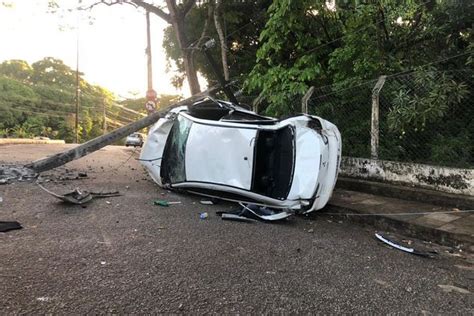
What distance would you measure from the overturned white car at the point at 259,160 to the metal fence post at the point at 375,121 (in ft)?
4.69

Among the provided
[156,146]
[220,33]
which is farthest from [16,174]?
[220,33]

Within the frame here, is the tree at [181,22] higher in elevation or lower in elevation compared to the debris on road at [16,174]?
higher

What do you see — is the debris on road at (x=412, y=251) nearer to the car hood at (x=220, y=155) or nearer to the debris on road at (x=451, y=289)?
the debris on road at (x=451, y=289)

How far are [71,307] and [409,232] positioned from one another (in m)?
4.29

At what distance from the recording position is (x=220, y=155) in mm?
6598

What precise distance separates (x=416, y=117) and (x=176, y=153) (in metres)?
4.42

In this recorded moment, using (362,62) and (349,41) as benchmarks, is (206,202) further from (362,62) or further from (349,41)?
(349,41)

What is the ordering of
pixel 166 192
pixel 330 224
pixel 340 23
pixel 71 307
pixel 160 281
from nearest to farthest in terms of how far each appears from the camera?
1. pixel 71 307
2. pixel 160 281
3. pixel 330 224
4. pixel 166 192
5. pixel 340 23

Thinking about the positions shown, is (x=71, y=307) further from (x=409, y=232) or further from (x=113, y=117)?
(x=113, y=117)

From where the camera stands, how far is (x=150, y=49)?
18.8m

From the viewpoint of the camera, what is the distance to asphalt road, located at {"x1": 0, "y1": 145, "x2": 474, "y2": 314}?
9.80ft

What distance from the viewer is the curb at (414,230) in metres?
4.57

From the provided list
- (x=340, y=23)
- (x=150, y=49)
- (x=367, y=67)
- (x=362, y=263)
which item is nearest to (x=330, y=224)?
(x=362, y=263)

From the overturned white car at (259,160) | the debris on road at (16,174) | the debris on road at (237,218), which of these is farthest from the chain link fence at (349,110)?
the debris on road at (16,174)
